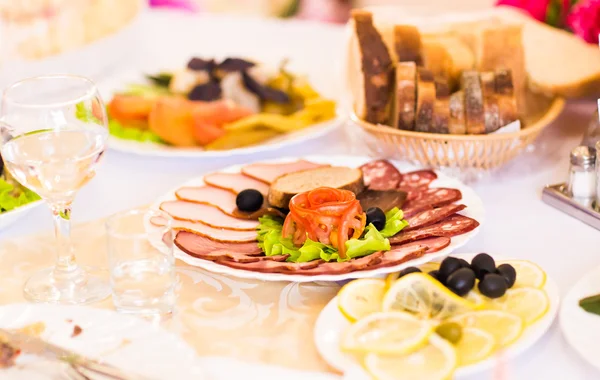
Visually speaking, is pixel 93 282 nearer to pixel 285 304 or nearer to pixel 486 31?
pixel 285 304

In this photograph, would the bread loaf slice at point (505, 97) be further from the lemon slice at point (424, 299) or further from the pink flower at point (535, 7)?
the pink flower at point (535, 7)

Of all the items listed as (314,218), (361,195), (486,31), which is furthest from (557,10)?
(314,218)

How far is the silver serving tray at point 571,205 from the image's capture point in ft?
4.93

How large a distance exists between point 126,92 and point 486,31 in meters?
1.07

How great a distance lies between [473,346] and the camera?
3.39 ft

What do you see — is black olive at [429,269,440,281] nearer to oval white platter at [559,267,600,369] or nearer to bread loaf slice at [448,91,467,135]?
oval white platter at [559,267,600,369]

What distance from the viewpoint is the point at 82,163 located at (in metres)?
1.25

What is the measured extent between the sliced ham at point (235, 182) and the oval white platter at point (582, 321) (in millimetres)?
650

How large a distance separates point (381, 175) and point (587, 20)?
879 mm

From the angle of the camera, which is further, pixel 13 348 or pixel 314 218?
pixel 314 218

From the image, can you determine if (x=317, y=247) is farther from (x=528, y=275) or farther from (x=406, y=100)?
(x=406, y=100)

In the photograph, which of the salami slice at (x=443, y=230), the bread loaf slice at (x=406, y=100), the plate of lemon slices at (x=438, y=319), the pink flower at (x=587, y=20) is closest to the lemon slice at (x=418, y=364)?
the plate of lemon slices at (x=438, y=319)

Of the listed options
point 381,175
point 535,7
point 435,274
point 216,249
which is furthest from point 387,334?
point 535,7

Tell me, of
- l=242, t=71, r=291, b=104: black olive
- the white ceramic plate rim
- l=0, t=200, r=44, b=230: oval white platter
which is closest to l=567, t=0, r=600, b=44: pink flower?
the white ceramic plate rim
